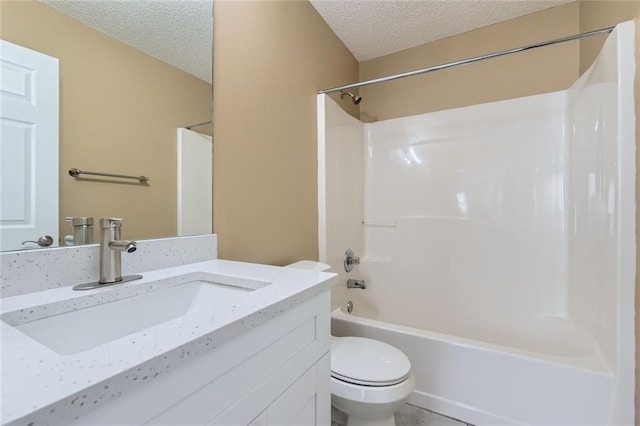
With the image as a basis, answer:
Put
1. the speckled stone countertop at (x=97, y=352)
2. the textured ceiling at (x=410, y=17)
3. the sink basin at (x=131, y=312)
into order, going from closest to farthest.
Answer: the speckled stone countertop at (x=97, y=352) → the sink basin at (x=131, y=312) → the textured ceiling at (x=410, y=17)

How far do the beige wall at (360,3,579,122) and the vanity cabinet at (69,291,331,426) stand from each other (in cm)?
205

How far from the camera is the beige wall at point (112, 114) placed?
75 centimetres

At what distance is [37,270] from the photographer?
68 centimetres

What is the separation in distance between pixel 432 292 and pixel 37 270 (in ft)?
6.85

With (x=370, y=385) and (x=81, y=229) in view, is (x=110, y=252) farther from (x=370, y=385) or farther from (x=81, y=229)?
(x=370, y=385)

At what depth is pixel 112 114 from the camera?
852 millimetres

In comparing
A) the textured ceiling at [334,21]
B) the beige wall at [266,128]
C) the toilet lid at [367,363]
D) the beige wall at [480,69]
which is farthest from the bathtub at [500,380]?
the beige wall at [480,69]

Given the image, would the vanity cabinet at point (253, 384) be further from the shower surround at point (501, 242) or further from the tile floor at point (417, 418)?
the shower surround at point (501, 242)

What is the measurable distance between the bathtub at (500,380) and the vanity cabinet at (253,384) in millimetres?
789

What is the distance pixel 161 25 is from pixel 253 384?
1.17m

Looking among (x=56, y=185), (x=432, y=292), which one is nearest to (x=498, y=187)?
(x=432, y=292)

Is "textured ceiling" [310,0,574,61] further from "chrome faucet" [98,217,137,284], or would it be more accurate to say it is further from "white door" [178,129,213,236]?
"chrome faucet" [98,217,137,284]

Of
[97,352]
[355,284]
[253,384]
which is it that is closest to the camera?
[97,352]

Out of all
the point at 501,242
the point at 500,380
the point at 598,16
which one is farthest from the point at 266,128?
the point at 598,16
